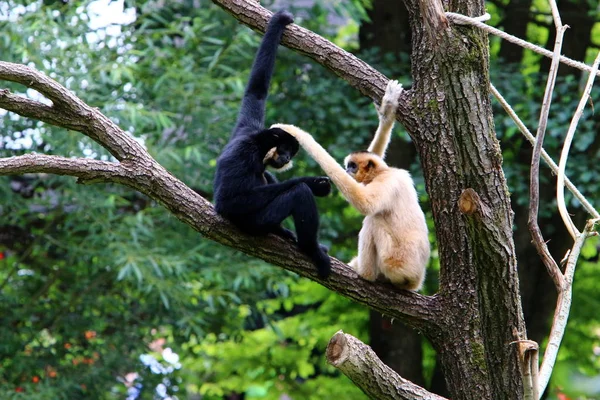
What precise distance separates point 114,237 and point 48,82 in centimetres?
483

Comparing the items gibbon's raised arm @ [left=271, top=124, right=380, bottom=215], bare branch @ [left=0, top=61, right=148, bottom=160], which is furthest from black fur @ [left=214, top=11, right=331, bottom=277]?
bare branch @ [left=0, top=61, right=148, bottom=160]

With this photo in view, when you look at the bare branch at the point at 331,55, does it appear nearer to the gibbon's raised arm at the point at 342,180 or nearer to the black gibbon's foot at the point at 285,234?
the gibbon's raised arm at the point at 342,180

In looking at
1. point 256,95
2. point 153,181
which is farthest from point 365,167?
point 153,181

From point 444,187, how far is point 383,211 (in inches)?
41.7

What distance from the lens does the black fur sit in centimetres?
622

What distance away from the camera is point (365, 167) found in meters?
6.97

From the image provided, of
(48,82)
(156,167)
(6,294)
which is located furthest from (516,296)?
(6,294)

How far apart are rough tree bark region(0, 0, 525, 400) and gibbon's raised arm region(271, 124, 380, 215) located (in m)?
0.55

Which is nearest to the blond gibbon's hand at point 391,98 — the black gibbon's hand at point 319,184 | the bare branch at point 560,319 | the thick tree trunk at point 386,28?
the black gibbon's hand at point 319,184

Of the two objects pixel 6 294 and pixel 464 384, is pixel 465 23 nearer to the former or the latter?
pixel 464 384

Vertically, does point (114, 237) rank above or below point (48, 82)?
below

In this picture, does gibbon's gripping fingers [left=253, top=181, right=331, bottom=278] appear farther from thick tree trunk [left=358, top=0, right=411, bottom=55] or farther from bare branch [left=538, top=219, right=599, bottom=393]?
thick tree trunk [left=358, top=0, right=411, bottom=55]

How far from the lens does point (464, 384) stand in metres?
6.05

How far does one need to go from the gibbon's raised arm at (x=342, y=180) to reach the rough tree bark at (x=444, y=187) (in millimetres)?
554
